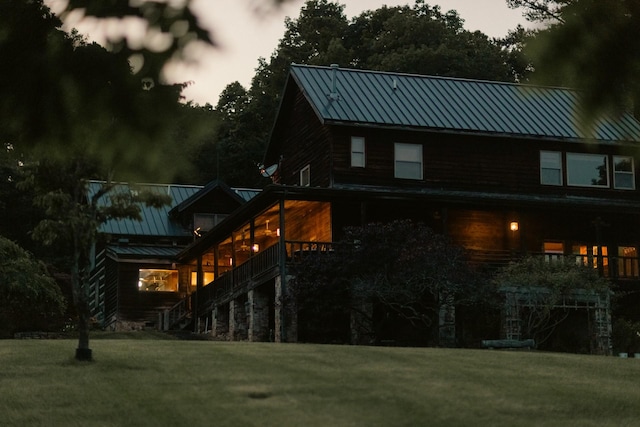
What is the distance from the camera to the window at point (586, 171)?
127 ft

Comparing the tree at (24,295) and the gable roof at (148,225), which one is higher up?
the gable roof at (148,225)

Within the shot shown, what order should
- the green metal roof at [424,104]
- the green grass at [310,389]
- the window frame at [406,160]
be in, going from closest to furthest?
the green grass at [310,389] < the green metal roof at [424,104] < the window frame at [406,160]

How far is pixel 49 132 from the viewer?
16.9 feet

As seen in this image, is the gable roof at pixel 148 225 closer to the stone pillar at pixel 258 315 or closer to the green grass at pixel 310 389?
the stone pillar at pixel 258 315

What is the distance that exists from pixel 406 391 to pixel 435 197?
708 inches

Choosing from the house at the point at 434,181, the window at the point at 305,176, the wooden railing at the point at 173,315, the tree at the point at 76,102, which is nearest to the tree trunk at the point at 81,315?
the house at the point at 434,181

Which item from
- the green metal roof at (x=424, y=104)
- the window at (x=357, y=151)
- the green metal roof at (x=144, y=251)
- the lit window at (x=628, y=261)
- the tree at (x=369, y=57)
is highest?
the tree at (x=369, y=57)

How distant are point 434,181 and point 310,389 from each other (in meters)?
21.9

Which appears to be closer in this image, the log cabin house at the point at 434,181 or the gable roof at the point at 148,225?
the log cabin house at the point at 434,181

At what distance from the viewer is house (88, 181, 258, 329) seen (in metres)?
47.2

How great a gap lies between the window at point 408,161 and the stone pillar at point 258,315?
6102 mm

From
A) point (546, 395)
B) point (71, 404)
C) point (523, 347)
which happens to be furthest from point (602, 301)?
point (71, 404)

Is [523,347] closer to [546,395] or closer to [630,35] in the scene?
[546,395]

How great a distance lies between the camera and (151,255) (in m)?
46.7
